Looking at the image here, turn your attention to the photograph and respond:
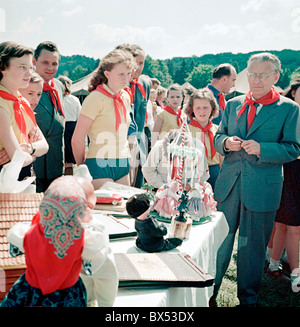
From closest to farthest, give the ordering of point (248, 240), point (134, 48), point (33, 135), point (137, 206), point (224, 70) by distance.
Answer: point (137, 206)
point (33, 135)
point (248, 240)
point (134, 48)
point (224, 70)

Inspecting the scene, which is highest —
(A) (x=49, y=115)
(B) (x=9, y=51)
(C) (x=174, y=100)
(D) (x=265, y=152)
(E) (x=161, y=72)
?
(E) (x=161, y=72)

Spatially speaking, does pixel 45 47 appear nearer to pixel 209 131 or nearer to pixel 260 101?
pixel 209 131

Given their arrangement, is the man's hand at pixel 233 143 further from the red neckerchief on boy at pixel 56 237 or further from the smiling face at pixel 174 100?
the smiling face at pixel 174 100

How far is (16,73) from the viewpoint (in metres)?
2.12

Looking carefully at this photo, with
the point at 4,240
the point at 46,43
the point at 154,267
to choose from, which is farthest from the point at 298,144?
the point at 46,43

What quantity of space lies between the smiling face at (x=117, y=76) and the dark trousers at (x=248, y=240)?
1319mm

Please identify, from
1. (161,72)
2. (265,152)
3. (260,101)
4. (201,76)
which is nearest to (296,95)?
(260,101)

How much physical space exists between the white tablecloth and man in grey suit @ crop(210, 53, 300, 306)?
55cm

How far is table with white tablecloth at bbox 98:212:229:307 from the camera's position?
1.22 meters

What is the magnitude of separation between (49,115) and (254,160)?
217 centimetres
